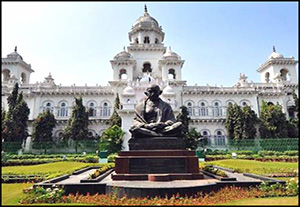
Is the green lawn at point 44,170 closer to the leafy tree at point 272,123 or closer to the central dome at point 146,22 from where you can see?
the leafy tree at point 272,123

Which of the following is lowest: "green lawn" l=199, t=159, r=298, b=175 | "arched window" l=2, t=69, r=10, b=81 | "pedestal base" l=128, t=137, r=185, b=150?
"green lawn" l=199, t=159, r=298, b=175

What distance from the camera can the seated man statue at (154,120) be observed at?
10289 millimetres

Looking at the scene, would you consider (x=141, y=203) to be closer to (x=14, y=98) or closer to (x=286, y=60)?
(x=14, y=98)

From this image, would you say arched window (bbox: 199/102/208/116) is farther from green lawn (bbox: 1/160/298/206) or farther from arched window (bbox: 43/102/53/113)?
arched window (bbox: 43/102/53/113)

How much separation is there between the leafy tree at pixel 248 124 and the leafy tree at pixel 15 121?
35608 mm

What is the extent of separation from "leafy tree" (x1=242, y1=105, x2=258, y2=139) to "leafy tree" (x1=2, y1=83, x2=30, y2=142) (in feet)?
117

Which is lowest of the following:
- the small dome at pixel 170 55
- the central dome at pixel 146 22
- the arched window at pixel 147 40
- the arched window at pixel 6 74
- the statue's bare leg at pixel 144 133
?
the statue's bare leg at pixel 144 133

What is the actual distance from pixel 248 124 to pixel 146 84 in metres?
18.6

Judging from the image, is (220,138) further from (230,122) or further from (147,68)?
(147,68)

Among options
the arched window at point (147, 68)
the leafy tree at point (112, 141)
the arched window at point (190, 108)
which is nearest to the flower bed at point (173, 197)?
the leafy tree at point (112, 141)

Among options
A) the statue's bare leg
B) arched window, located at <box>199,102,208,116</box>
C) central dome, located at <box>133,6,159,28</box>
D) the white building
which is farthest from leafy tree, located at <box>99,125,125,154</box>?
central dome, located at <box>133,6,159,28</box>

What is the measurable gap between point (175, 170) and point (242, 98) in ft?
130

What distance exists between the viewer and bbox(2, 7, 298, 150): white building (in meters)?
42.2

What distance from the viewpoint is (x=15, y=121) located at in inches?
1341
